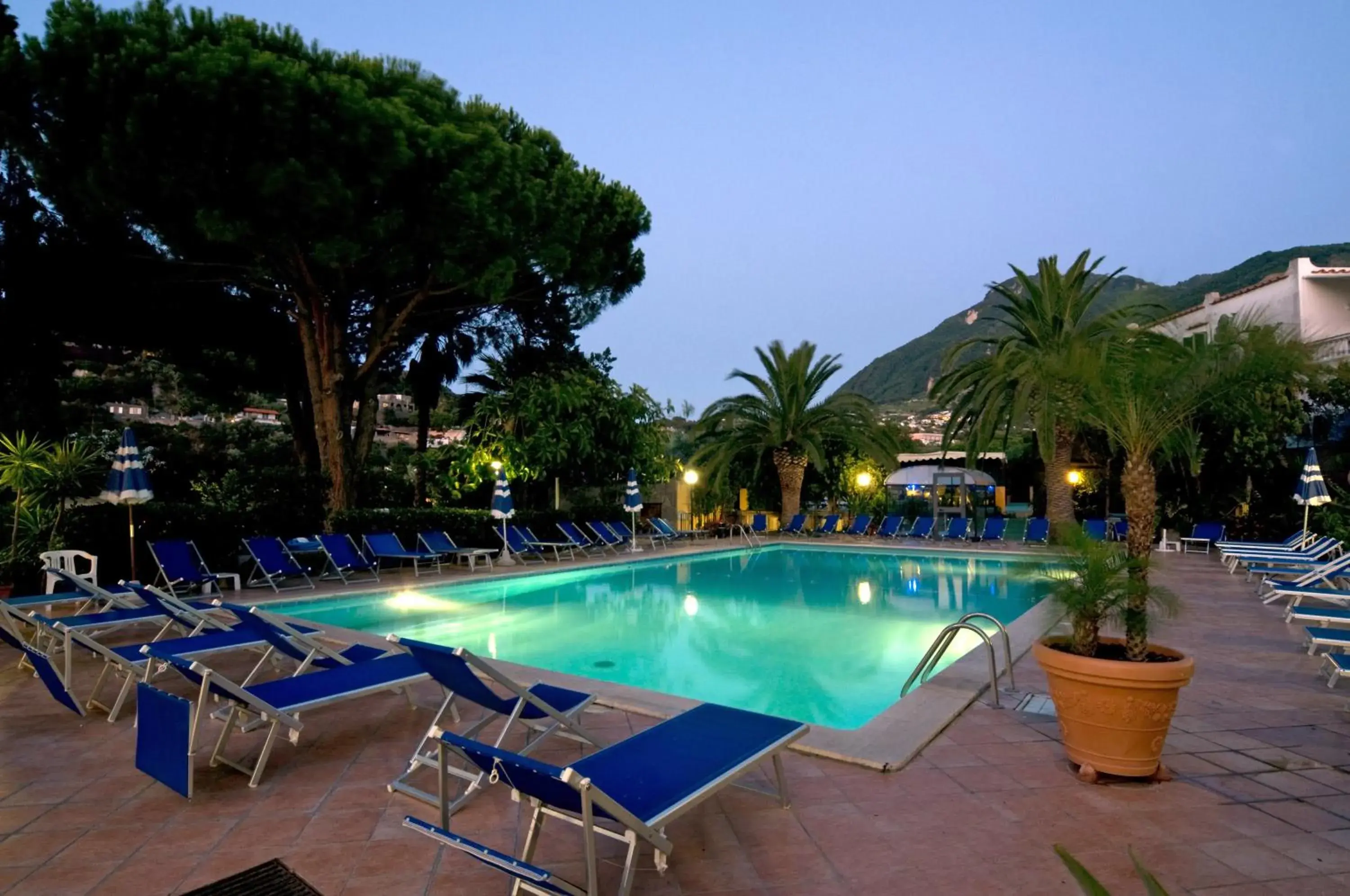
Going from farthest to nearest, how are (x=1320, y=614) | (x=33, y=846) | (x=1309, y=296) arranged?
1. (x=1309, y=296)
2. (x=1320, y=614)
3. (x=33, y=846)

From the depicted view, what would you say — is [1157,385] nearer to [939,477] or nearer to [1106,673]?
[1106,673]

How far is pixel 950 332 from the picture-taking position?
63.1 m

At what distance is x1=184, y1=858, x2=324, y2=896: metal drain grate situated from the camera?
8.80 feet

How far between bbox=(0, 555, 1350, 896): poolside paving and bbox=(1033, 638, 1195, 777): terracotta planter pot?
0.45 feet

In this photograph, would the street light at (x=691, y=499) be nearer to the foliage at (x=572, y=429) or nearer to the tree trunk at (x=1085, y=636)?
the foliage at (x=572, y=429)

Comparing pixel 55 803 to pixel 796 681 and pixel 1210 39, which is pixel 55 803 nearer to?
pixel 796 681

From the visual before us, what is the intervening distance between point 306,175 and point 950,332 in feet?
192

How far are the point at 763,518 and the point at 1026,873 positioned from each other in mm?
18106

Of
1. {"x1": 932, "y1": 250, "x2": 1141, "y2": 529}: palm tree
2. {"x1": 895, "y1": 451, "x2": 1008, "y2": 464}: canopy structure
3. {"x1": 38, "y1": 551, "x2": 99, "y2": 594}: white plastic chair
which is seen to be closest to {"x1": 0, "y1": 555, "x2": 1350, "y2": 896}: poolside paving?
{"x1": 38, "y1": 551, "x2": 99, "y2": 594}: white plastic chair

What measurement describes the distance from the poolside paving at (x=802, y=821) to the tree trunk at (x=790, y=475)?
16443 millimetres

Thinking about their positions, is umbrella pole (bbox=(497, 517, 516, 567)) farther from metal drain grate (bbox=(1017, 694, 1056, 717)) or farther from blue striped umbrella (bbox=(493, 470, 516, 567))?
metal drain grate (bbox=(1017, 694, 1056, 717))

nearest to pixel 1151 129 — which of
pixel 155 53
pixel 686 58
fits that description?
pixel 686 58

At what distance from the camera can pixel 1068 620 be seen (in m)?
3.93

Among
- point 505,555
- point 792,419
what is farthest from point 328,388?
point 792,419
